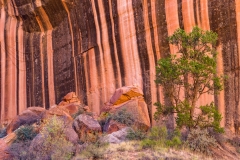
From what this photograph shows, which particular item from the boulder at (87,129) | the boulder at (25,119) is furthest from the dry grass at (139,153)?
the boulder at (25,119)

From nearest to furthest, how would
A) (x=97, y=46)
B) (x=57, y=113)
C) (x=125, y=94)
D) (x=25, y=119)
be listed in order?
(x=57, y=113), (x=125, y=94), (x=25, y=119), (x=97, y=46)

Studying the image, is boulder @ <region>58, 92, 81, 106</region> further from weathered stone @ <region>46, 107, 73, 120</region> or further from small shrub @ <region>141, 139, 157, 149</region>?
small shrub @ <region>141, 139, 157, 149</region>

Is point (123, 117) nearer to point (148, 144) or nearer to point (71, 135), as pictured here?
point (71, 135)

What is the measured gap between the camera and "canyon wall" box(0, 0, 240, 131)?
40.7 feet

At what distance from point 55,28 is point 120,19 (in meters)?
4.78

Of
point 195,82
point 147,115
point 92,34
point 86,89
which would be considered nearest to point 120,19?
point 92,34

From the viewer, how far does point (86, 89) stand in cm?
1636

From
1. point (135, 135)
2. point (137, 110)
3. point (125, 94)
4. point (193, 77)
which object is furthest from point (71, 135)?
point (193, 77)

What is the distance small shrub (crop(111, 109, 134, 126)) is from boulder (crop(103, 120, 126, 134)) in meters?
0.19

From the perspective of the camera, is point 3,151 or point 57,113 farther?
point 57,113

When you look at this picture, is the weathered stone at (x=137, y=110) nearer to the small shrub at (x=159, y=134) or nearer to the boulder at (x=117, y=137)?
the boulder at (x=117, y=137)

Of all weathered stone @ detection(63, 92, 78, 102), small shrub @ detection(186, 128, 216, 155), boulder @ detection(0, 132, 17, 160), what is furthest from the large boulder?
boulder @ detection(0, 132, 17, 160)

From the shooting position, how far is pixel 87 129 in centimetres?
1152

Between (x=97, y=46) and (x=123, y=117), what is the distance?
4802 mm
